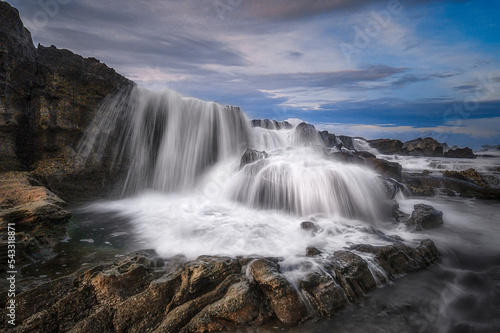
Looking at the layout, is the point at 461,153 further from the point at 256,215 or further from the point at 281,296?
Result: the point at 281,296

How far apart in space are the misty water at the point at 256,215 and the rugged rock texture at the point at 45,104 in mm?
763

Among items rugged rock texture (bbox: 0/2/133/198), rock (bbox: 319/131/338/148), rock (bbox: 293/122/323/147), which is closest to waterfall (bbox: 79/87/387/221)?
rugged rock texture (bbox: 0/2/133/198)

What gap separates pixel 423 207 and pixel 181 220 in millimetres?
8853

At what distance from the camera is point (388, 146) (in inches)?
1398

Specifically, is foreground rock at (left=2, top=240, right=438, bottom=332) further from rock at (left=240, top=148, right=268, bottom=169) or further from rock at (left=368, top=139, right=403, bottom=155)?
rock at (left=368, top=139, right=403, bottom=155)

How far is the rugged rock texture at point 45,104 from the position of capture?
8.34 metres

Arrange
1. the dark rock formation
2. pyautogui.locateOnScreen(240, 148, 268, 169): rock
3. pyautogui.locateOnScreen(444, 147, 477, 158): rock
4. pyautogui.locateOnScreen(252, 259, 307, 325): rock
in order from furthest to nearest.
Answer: pyautogui.locateOnScreen(444, 147, 477, 158): rock → the dark rock formation → pyautogui.locateOnScreen(240, 148, 268, 169): rock → pyautogui.locateOnScreen(252, 259, 307, 325): rock

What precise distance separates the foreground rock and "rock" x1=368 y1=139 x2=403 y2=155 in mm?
35420

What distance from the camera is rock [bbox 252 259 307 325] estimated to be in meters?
3.75

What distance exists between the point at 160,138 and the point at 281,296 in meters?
11.4

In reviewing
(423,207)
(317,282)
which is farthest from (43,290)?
(423,207)

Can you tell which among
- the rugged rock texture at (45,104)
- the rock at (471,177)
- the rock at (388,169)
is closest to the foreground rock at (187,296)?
the rugged rock texture at (45,104)

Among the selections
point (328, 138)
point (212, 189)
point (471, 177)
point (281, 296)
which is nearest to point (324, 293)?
point (281, 296)

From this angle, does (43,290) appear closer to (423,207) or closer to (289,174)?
(289,174)
